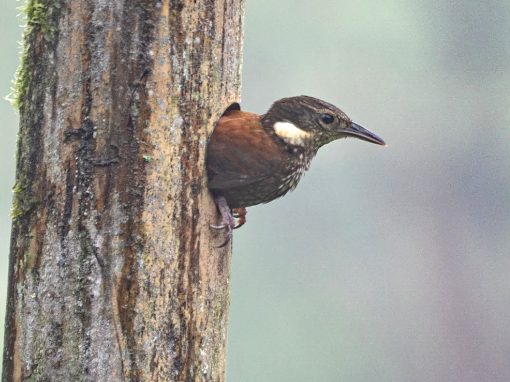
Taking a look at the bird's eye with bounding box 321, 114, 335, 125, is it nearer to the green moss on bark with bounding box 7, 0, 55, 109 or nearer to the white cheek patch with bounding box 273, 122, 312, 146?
the white cheek patch with bounding box 273, 122, 312, 146

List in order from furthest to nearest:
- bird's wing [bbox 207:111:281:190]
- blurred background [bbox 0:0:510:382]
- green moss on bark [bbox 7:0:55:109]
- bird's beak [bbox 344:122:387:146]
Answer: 1. blurred background [bbox 0:0:510:382]
2. bird's beak [bbox 344:122:387:146]
3. bird's wing [bbox 207:111:281:190]
4. green moss on bark [bbox 7:0:55:109]

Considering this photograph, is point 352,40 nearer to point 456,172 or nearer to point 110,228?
point 456,172

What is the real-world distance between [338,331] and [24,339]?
116ft

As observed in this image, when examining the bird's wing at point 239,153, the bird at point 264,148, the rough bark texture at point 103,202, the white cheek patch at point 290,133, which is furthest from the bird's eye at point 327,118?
the rough bark texture at point 103,202

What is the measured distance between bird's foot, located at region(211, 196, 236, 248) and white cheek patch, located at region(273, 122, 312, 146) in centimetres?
41

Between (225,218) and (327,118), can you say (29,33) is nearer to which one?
(225,218)

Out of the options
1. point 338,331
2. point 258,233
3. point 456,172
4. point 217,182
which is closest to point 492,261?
point 456,172

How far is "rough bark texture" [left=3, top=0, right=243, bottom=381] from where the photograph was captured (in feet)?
13.6

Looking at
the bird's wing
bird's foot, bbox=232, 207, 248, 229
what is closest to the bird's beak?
the bird's wing

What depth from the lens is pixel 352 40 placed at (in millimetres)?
44375

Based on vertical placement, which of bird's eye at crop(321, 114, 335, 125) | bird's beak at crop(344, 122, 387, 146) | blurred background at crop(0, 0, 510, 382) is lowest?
bird's beak at crop(344, 122, 387, 146)

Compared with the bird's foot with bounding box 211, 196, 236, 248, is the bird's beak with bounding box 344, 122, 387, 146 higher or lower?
higher

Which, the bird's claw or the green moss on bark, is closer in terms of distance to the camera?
the green moss on bark

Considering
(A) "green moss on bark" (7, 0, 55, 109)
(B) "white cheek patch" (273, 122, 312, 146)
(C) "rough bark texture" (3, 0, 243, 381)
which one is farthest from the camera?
(B) "white cheek patch" (273, 122, 312, 146)
